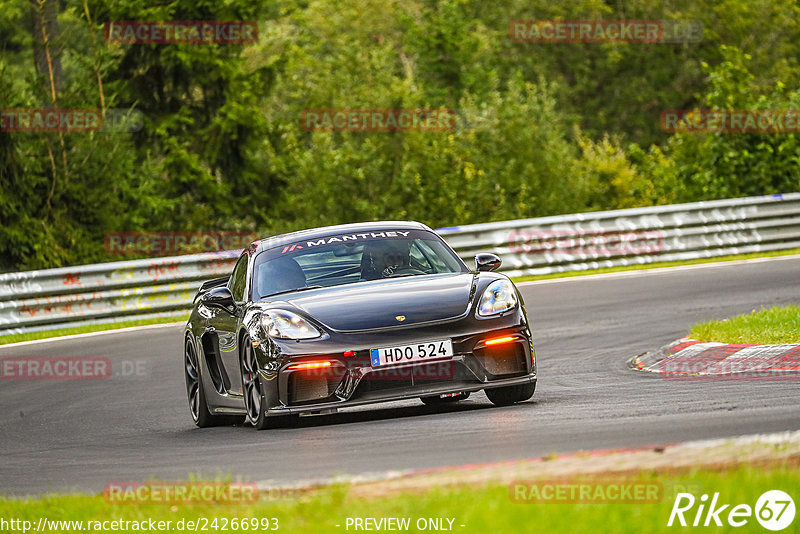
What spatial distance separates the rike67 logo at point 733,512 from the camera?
453 cm

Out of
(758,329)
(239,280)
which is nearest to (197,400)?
(239,280)

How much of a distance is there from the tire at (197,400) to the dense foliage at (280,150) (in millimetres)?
12359

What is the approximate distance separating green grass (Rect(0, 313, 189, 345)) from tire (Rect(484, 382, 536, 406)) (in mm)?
→ 9752

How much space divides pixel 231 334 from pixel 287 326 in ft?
3.61

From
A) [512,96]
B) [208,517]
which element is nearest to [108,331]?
[208,517]

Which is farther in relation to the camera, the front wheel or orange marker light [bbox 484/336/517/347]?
the front wheel

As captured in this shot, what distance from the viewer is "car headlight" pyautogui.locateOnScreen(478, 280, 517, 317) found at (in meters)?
8.94

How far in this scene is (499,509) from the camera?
16.0 feet

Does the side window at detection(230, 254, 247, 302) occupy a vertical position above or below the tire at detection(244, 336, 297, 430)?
above

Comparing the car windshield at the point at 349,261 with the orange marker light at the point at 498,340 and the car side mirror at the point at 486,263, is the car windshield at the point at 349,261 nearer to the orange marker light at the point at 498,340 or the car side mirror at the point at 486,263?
the car side mirror at the point at 486,263

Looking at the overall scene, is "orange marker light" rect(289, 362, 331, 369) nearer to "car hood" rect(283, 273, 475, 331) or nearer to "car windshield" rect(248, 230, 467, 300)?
"car hood" rect(283, 273, 475, 331)

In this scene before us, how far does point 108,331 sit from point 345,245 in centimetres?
868

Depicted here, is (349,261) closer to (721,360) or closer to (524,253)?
(721,360)

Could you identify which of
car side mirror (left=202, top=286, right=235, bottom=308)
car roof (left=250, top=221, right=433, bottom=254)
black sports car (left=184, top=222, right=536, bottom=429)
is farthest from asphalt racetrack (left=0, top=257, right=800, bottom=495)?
car roof (left=250, top=221, right=433, bottom=254)
